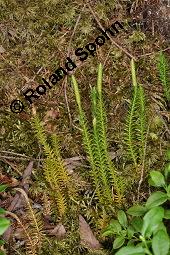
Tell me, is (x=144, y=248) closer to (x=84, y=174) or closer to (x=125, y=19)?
(x=84, y=174)

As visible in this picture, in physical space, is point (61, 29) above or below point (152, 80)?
above

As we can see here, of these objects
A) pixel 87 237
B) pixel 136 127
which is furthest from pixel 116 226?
pixel 136 127

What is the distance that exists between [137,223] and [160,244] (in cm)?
23

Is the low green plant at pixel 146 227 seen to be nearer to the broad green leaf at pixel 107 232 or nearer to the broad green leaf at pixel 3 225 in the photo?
the broad green leaf at pixel 107 232

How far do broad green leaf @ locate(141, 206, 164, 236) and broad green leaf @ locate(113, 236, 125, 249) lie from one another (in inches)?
7.1

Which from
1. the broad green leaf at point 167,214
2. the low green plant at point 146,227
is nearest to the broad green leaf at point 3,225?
the low green plant at point 146,227

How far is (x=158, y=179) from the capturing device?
2.22 m

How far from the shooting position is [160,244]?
195cm

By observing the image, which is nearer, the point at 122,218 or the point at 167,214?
the point at 167,214

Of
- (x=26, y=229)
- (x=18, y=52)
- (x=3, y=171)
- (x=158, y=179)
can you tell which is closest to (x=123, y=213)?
(x=158, y=179)

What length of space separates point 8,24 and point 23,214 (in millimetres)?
1168

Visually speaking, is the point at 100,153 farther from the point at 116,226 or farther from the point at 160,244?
the point at 160,244

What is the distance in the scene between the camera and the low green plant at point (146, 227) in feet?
6.42

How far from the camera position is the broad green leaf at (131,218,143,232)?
2.15 metres
